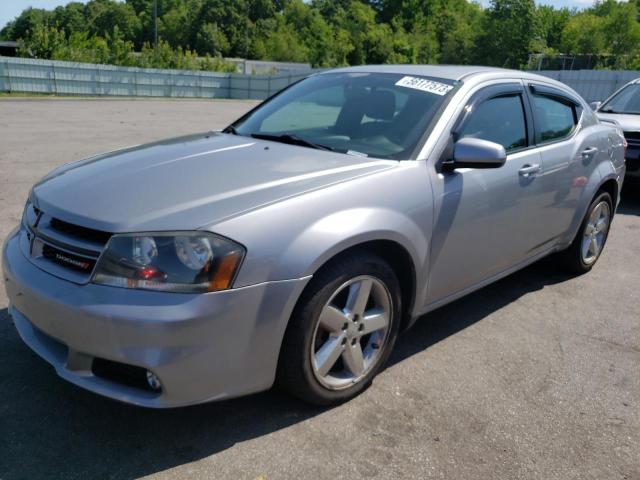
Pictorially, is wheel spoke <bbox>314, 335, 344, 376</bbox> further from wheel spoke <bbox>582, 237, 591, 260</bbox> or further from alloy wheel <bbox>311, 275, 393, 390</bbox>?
wheel spoke <bbox>582, 237, 591, 260</bbox>

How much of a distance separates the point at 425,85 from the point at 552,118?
1300 mm

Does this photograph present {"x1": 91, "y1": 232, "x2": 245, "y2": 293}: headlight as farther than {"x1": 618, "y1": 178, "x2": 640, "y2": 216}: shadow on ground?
No

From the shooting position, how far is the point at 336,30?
98.5 meters

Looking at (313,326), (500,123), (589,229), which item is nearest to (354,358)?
(313,326)

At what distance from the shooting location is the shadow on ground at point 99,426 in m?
2.34

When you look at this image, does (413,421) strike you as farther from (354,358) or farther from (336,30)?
(336,30)

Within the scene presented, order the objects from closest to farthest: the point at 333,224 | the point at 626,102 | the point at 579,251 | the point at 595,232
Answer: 1. the point at 333,224
2. the point at 579,251
3. the point at 595,232
4. the point at 626,102

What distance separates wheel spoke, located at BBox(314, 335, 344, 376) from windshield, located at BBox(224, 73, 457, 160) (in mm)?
1027

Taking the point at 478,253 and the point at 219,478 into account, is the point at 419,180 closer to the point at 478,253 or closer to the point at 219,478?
the point at 478,253

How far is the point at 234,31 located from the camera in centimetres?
9119

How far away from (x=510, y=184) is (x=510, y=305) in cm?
115

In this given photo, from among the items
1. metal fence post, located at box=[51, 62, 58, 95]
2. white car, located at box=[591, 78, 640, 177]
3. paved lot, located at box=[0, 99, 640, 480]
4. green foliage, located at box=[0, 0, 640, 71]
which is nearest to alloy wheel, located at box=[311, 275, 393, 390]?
paved lot, located at box=[0, 99, 640, 480]

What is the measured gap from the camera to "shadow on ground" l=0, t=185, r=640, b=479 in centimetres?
234

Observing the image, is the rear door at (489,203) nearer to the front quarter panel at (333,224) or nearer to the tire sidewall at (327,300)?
the front quarter panel at (333,224)
